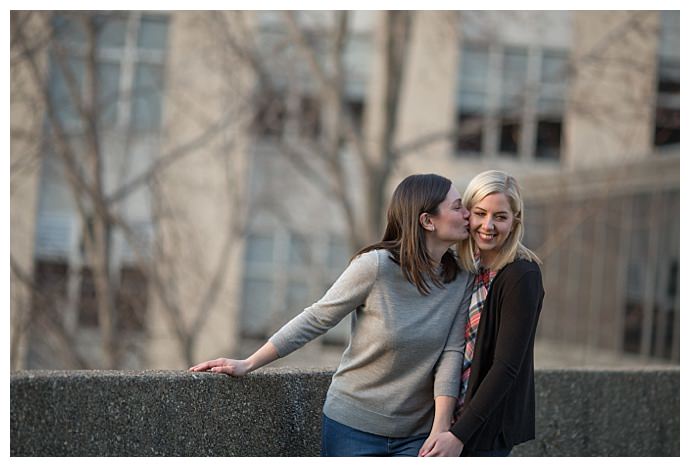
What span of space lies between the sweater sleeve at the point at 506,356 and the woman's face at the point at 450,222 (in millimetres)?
312

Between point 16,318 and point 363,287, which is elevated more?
point 363,287

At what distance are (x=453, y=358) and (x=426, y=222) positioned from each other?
1.67ft

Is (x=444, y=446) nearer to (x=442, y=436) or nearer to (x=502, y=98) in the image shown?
(x=442, y=436)

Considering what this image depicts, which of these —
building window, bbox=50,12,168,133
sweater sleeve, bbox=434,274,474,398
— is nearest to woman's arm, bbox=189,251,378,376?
sweater sleeve, bbox=434,274,474,398

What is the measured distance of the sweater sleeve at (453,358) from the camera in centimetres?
416

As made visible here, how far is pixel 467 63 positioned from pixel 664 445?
1838 centimetres

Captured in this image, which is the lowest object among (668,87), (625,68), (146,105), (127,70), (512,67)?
(146,105)

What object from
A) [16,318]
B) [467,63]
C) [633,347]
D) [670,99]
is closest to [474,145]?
[467,63]

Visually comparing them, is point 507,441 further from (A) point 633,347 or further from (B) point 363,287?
(A) point 633,347

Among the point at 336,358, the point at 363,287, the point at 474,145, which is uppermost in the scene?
the point at 474,145

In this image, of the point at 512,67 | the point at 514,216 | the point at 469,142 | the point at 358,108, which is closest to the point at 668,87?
the point at 512,67

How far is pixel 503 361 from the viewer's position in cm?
400

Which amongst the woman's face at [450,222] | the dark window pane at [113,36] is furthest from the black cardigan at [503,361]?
the dark window pane at [113,36]

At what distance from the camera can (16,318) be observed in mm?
13656
